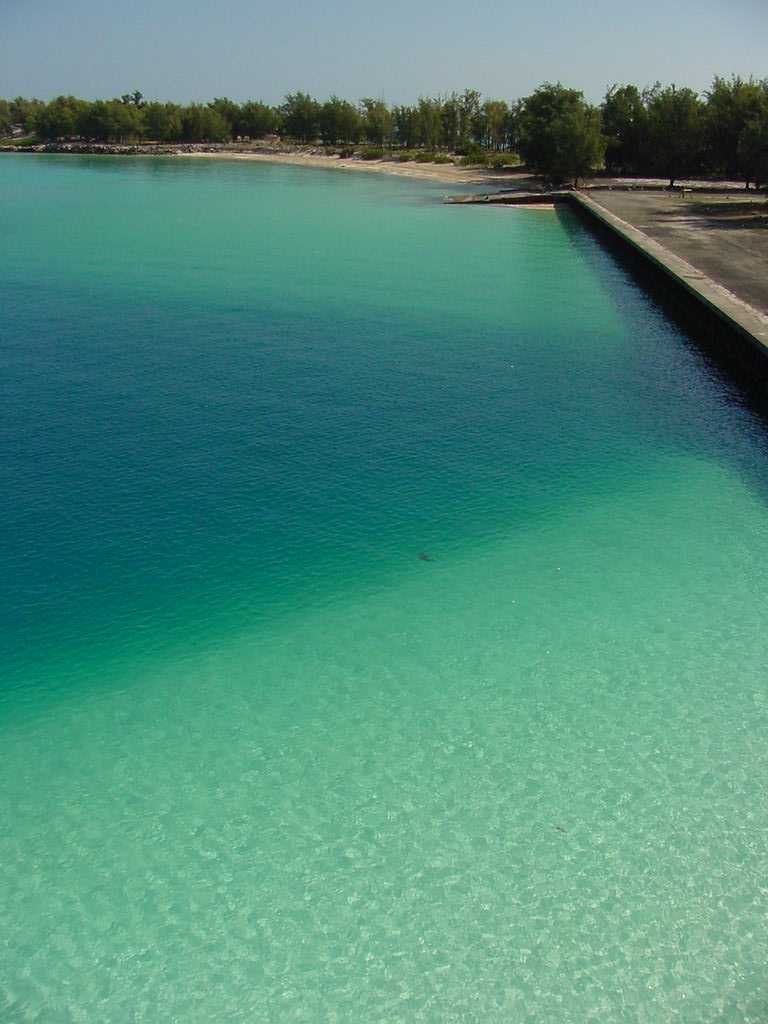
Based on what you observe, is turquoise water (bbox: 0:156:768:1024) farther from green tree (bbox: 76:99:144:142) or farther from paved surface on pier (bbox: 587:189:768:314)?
green tree (bbox: 76:99:144:142)

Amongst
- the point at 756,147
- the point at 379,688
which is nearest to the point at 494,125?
the point at 756,147

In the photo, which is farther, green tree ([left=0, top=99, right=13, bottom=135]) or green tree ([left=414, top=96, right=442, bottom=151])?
green tree ([left=0, top=99, right=13, bottom=135])

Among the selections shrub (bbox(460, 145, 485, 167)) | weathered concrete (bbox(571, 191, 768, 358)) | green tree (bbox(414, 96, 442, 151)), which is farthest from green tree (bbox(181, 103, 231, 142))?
weathered concrete (bbox(571, 191, 768, 358))

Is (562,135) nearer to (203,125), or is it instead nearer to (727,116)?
(727,116)

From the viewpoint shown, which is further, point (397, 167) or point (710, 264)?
point (397, 167)

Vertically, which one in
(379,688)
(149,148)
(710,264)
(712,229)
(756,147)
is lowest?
(379,688)

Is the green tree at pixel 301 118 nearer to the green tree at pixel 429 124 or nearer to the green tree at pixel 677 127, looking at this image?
the green tree at pixel 429 124

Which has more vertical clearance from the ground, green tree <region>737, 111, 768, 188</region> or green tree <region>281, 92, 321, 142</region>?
green tree <region>281, 92, 321, 142</region>
